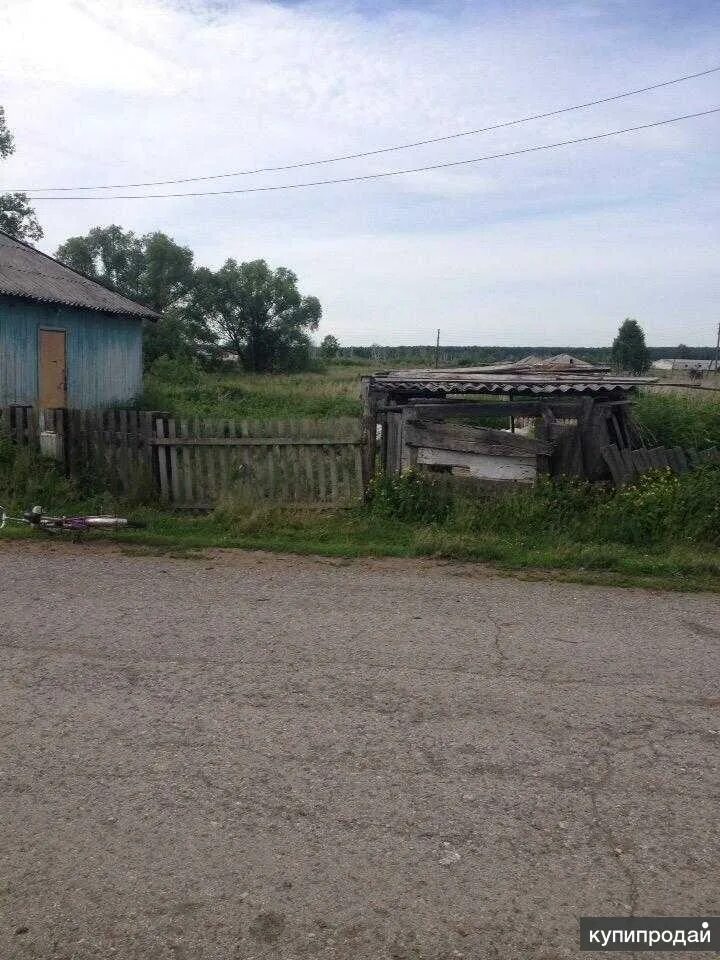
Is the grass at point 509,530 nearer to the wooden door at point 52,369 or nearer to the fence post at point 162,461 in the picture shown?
the fence post at point 162,461

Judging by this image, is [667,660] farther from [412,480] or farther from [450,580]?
[412,480]

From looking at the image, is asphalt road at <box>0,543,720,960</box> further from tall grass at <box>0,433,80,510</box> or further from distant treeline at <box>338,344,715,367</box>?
distant treeline at <box>338,344,715,367</box>

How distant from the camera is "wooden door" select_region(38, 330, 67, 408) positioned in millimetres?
18188

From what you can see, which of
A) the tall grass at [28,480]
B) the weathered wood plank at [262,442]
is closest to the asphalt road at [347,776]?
the weathered wood plank at [262,442]

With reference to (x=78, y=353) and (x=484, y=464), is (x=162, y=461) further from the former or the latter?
(x=78, y=353)

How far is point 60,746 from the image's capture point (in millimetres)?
4086

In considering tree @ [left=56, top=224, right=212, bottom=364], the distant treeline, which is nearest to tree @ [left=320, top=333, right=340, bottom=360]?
the distant treeline

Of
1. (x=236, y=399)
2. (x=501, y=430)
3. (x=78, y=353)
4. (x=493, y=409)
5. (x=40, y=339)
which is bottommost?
(x=501, y=430)

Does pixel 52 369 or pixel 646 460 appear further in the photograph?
pixel 52 369

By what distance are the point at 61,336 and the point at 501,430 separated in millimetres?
12561

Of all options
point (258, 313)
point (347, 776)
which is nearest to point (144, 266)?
point (258, 313)

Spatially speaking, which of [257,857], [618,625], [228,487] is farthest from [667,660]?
[228,487]

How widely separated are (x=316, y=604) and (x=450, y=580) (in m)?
1.39

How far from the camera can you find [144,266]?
5159 centimetres
